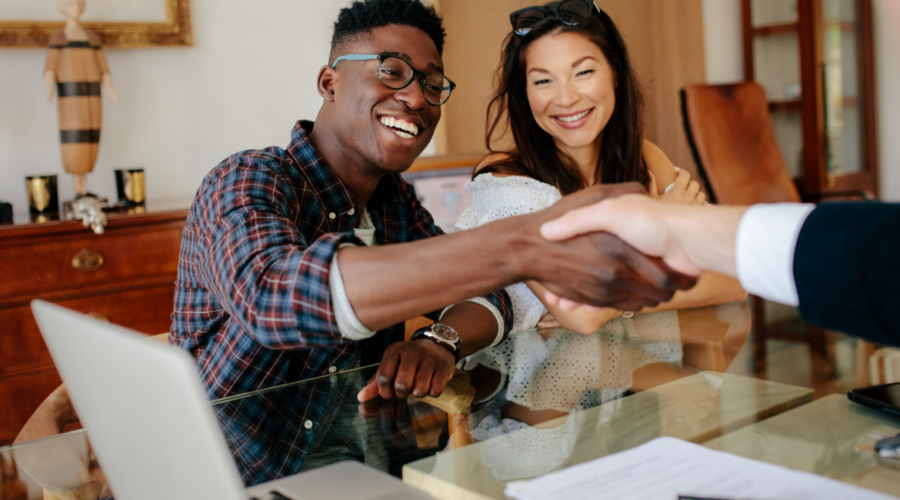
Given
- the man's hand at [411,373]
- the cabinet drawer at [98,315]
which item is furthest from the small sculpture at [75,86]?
the man's hand at [411,373]

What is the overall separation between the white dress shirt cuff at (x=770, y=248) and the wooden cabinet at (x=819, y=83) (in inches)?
143

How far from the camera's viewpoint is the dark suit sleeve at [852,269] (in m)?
0.65

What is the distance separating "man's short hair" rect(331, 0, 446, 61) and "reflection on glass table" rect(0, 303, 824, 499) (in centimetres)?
65

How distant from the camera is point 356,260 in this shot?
0.85 metres

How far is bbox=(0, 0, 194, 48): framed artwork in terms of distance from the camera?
8.06ft

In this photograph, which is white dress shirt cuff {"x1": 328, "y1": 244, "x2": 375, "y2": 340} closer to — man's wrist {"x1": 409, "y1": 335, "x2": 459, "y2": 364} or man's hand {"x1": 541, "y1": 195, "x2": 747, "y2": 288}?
man's hand {"x1": 541, "y1": 195, "x2": 747, "y2": 288}

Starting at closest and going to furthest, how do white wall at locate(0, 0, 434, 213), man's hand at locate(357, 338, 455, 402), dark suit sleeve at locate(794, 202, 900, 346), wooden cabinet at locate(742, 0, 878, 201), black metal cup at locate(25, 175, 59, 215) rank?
dark suit sleeve at locate(794, 202, 900, 346) → man's hand at locate(357, 338, 455, 402) → black metal cup at locate(25, 175, 59, 215) → white wall at locate(0, 0, 434, 213) → wooden cabinet at locate(742, 0, 878, 201)

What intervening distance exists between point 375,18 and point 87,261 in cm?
135

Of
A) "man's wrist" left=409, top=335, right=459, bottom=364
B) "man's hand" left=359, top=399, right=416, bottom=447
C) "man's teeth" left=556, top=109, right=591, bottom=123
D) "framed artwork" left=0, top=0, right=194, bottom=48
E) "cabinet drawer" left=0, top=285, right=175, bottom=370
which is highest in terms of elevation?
"framed artwork" left=0, top=0, right=194, bottom=48

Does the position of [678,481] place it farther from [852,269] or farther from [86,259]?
[86,259]

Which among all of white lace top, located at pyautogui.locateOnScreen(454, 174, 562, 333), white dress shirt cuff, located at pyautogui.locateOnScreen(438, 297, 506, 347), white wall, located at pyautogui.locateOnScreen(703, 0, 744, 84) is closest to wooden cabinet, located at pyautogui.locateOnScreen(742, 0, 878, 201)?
white wall, located at pyautogui.locateOnScreen(703, 0, 744, 84)

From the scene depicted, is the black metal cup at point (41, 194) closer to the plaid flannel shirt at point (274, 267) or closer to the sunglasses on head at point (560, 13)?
the plaid flannel shirt at point (274, 267)

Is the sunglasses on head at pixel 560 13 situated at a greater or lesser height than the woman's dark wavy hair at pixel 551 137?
greater

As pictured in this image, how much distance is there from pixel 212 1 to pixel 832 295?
2731 millimetres
